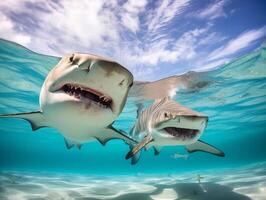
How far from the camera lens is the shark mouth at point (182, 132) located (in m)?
4.60

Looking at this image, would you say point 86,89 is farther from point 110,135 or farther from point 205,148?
A: point 205,148

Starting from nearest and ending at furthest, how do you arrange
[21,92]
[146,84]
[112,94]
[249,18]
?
[112,94] → [249,18] → [146,84] → [21,92]

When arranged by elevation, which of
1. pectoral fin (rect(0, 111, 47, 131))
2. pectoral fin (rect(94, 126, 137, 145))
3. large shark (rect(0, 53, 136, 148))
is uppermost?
pectoral fin (rect(0, 111, 47, 131))

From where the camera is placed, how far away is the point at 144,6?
9.46m

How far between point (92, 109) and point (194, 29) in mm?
8970

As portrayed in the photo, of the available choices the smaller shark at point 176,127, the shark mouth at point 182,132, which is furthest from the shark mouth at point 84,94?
the shark mouth at point 182,132

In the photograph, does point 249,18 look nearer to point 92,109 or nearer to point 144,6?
point 144,6

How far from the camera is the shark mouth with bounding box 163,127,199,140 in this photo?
4599mm

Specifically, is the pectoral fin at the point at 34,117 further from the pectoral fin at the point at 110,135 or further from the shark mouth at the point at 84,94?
the shark mouth at the point at 84,94

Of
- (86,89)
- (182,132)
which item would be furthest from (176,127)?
(86,89)

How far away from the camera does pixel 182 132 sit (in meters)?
4.75

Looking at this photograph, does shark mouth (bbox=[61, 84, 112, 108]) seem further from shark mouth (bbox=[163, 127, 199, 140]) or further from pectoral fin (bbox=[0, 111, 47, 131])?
pectoral fin (bbox=[0, 111, 47, 131])

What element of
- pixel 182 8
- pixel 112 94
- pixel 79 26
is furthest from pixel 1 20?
pixel 112 94

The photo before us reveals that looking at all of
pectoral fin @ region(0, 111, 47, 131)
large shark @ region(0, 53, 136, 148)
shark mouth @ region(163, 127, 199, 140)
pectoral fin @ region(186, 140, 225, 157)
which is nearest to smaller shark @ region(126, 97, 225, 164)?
shark mouth @ region(163, 127, 199, 140)
